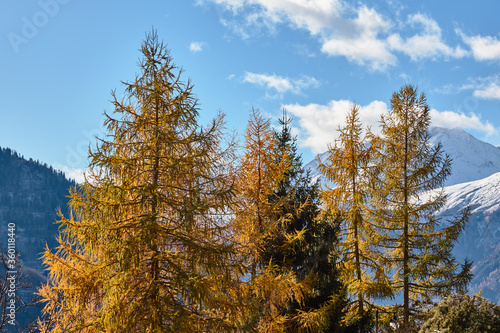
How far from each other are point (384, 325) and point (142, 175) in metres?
11.6

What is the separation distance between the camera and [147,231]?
27.7ft

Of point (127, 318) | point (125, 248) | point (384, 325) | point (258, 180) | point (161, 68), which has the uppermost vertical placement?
point (161, 68)

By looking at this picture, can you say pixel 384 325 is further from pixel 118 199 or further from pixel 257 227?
pixel 118 199

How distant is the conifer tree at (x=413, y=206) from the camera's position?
16.7 m

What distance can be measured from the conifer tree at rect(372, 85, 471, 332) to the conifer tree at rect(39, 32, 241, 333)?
9231mm

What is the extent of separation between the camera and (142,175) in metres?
9.49

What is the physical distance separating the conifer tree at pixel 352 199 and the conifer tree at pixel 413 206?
2.78 ft

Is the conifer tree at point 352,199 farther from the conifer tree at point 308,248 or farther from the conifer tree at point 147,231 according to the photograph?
the conifer tree at point 147,231

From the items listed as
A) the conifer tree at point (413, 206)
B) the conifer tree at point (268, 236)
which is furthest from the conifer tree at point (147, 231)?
the conifer tree at point (413, 206)

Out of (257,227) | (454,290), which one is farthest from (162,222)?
(454,290)

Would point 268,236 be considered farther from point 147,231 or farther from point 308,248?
point 147,231

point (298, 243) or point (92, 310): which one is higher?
point (298, 243)

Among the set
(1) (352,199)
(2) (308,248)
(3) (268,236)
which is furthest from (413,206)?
(3) (268,236)

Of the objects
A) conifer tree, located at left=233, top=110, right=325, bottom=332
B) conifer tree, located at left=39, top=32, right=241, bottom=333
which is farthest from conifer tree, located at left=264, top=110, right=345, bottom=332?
conifer tree, located at left=39, top=32, right=241, bottom=333
